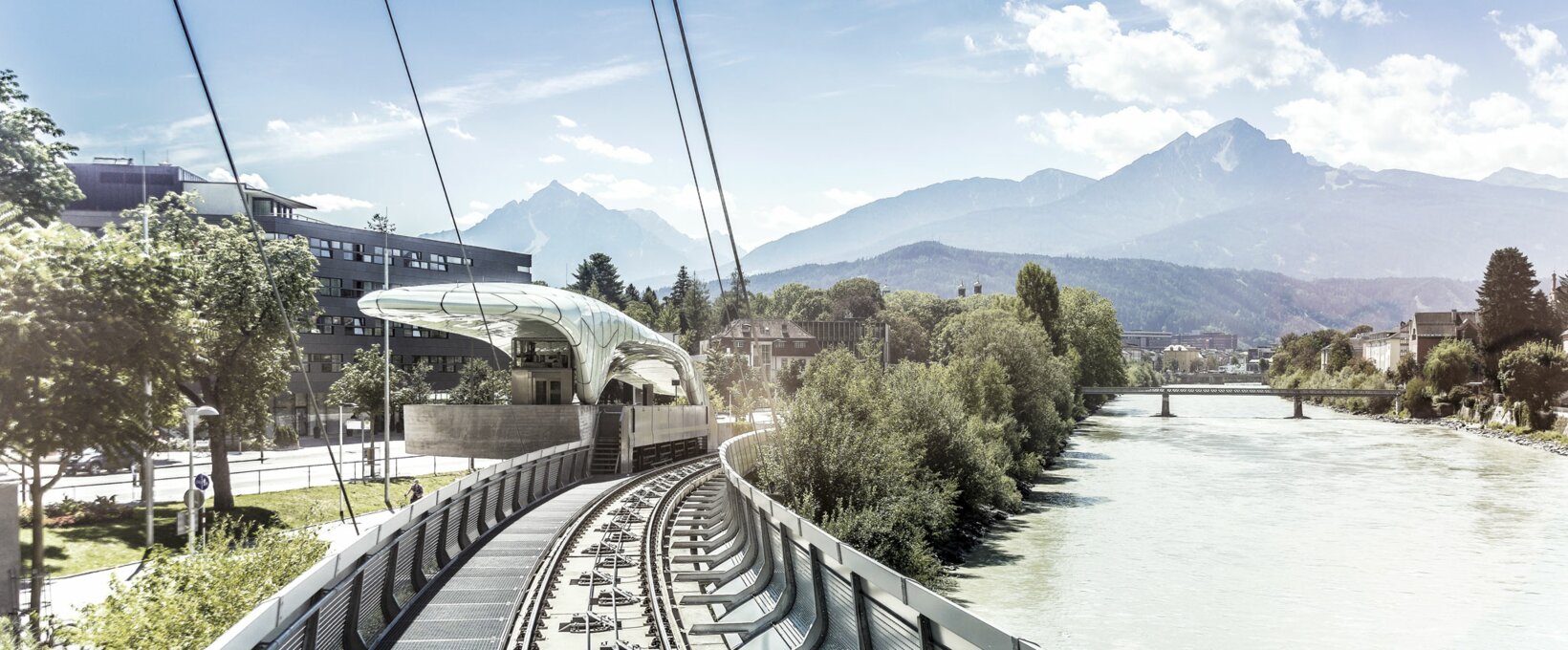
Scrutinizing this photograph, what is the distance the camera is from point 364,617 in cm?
1295

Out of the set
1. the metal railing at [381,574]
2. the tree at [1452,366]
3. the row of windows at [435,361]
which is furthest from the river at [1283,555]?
the row of windows at [435,361]

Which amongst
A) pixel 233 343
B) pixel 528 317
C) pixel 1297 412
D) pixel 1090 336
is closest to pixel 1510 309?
pixel 1297 412

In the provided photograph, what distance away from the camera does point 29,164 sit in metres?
41.6

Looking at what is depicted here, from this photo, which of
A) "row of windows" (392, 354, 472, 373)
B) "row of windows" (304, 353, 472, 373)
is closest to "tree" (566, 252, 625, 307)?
"row of windows" (392, 354, 472, 373)

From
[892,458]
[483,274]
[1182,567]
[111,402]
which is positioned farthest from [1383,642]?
[483,274]

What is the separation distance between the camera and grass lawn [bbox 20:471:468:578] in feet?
91.5

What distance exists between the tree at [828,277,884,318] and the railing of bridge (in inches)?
6337

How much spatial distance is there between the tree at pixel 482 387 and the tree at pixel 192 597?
48.7 metres

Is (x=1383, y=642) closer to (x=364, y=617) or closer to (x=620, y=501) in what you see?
(x=620, y=501)

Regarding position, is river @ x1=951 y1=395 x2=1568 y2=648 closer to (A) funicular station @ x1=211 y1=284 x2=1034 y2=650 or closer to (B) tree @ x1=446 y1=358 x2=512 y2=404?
(A) funicular station @ x1=211 y1=284 x2=1034 y2=650

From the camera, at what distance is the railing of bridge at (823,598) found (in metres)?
8.11

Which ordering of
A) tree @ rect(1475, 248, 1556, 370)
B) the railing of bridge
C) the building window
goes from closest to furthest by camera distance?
the railing of bridge, the building window, tree @ rect(1475, 248, 1556, 370)

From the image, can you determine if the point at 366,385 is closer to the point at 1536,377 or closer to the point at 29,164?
the point at 29,164

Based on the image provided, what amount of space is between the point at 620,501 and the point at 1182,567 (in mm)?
16936
